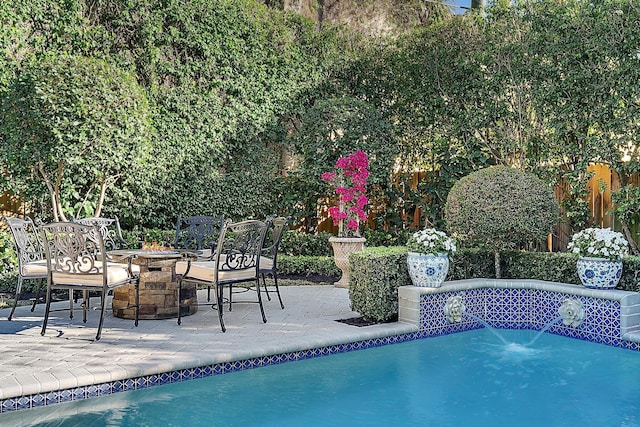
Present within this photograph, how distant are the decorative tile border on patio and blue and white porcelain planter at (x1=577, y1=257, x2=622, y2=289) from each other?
1896 millimetres

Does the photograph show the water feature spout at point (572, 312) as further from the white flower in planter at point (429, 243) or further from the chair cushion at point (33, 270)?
the chair cushion at point (33, 270)

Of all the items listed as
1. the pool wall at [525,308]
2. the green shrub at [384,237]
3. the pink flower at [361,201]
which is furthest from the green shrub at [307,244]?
the pool wall at [525,308]

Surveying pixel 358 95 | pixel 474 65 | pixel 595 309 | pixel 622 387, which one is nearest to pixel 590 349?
pixel 595 309

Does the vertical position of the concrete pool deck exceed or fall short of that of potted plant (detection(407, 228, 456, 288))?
it falls short

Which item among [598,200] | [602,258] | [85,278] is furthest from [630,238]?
[85,278]

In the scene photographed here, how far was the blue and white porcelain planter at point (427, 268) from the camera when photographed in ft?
18.9

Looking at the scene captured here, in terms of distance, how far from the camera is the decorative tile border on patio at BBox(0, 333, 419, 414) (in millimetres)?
3740

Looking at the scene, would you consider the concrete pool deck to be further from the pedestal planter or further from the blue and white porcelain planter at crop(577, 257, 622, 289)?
the blue and white porcelain planter at crop(577, 257, 622, 289)

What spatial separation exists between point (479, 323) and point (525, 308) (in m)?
0.49

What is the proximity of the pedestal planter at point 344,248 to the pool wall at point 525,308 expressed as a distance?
2063mm

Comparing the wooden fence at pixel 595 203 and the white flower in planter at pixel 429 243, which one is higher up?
the wooden fence at pixel 595 203

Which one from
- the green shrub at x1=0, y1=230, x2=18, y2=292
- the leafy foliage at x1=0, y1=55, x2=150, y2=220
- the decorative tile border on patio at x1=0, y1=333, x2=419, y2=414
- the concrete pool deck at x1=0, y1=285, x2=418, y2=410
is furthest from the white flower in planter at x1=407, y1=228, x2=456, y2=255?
the green shrub at x1=0, y1=230, x2=18, y2=292

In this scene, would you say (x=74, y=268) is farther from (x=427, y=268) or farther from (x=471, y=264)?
(x=471, y=264)

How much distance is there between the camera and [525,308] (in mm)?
6305
